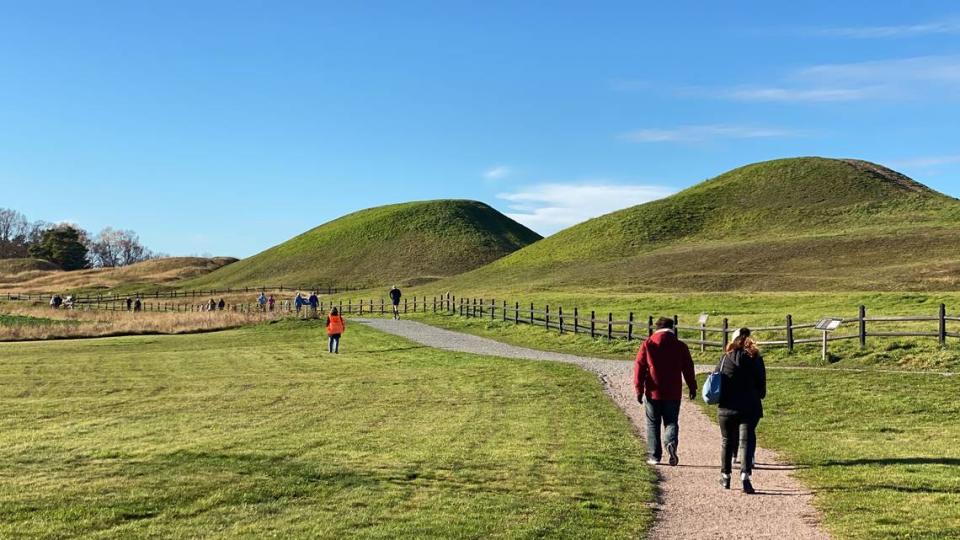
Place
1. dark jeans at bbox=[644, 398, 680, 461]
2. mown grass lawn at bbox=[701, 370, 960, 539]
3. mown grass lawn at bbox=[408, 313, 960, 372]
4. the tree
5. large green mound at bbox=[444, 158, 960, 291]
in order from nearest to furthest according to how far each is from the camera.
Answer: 1. mown grass lawn at bbox=[701, 370, 960, 539]
2. dark jeans at bbox=[644, 398, 680, 461]
3. mown grass lawn at bbox=[408, 313, 960, 372]
4. large green mound at bbox=[444, 158, 960, 291]
5. the tree

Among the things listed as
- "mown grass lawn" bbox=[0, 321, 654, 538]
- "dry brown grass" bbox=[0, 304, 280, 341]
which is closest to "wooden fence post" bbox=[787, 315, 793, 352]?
"mown grass lawn" bbox=[0, 321, 654, 538]

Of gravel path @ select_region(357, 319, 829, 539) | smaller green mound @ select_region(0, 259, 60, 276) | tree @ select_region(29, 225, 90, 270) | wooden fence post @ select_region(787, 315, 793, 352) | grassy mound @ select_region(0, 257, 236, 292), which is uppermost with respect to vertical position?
tree @ select_region(29, 225, 90, 270)

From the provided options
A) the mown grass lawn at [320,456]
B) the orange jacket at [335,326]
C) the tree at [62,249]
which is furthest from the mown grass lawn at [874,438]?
the tree at [62,249]

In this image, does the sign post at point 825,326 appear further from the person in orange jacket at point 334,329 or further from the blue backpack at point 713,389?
the person in orange jacket at point 334,329

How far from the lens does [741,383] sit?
10.6m

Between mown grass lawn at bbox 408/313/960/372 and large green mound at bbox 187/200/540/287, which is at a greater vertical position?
large green mound at bbox 187/200/540/287

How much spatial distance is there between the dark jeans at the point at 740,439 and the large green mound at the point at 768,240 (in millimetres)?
57341

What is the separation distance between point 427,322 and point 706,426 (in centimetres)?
3929

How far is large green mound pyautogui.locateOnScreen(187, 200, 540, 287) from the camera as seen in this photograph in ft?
462

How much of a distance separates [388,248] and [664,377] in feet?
480

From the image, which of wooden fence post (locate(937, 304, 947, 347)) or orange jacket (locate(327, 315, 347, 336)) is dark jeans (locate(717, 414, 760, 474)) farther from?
orange jacket (locate(327, 315, 347, 336))

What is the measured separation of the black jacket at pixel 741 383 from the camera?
10625 millimetres

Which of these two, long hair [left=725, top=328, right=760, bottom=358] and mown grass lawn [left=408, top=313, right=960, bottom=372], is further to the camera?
mown grass lawn [left=408, top=313, right=960, bottom=372]

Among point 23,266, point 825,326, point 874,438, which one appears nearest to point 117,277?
point 23,266
